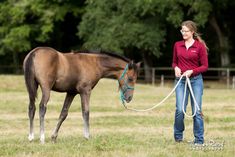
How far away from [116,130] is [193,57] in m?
4.15

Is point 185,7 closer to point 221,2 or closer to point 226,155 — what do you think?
point 221,2

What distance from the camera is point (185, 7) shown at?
4103 cm

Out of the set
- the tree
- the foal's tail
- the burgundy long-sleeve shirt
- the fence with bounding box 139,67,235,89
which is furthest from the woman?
the tree

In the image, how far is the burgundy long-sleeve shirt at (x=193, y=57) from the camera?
36.2ft

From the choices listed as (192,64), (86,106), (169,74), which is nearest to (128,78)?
(86,106)

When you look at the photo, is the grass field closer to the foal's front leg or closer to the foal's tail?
the foal's front leg

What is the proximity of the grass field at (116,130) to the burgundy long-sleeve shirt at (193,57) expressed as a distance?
143 cm

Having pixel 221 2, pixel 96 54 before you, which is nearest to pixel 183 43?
pixel 96 54

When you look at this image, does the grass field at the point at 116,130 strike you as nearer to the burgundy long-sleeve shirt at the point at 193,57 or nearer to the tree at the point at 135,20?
the burgundy long-sleeve shirt at the point at 193,57

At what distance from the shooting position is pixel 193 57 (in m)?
11.1

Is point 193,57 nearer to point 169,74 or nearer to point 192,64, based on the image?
point 192,64

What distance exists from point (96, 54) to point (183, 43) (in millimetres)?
2459

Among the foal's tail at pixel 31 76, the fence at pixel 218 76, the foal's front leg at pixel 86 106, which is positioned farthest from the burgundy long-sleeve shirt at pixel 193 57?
the fence at pixel 218 76

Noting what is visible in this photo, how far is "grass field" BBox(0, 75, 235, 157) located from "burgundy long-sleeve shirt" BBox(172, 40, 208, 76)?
143 cm
